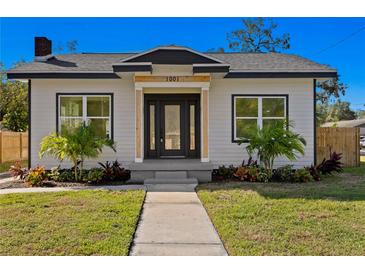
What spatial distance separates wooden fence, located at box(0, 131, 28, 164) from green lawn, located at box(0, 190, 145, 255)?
872cm

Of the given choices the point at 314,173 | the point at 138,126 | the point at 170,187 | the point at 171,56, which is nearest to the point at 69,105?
the point at 138,126

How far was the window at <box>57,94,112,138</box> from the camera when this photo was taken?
11406mm

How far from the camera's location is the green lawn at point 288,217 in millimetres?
4508

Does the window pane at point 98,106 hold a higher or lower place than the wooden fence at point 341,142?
higher

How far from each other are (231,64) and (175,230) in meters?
7.91

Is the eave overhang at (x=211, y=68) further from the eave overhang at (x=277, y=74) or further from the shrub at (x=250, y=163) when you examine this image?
the shrub at (x=250, y=163)

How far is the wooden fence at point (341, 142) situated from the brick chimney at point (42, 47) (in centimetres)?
1134

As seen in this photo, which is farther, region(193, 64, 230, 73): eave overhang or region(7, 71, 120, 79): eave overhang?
region(7, 71, 120, 79): eave overhang

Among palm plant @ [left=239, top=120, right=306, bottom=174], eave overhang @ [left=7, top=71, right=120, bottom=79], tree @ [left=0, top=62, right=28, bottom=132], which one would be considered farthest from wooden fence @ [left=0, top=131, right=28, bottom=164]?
palm plant @ [left=239, top=120, right=306, bottom=174]

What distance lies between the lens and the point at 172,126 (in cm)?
1225

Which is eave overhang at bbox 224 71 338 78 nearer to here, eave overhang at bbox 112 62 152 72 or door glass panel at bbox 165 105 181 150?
door glass panel at bbox 165 105 181 150

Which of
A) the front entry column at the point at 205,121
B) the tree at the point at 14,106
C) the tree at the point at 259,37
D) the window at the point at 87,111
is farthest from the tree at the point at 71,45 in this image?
the front entry column at the point at 205,121

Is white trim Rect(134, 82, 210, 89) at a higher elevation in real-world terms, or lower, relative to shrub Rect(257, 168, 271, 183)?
higher

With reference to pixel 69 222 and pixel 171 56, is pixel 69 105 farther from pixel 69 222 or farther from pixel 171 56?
pixel 69 222
